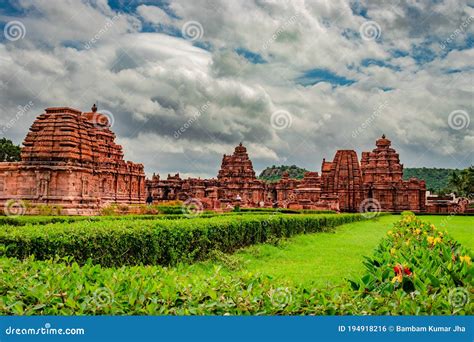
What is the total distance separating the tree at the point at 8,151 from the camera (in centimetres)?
6328

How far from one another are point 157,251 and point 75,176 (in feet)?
59.4

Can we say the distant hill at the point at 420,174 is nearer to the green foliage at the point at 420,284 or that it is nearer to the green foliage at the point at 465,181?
the green foliage at the point at 465,181

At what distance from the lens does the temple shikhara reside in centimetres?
2620

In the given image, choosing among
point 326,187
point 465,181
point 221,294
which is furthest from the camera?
point 465,181

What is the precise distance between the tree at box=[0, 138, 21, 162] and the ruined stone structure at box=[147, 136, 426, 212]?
60.3 feet

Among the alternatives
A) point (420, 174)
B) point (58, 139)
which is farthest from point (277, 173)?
point (58, 139)

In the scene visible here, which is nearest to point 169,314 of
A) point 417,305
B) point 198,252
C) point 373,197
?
point 417,305

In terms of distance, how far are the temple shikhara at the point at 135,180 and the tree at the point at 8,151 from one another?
59.8ft

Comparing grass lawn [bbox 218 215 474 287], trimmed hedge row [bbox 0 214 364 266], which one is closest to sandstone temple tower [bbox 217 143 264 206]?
grass lawn [bbox 218 215 474 287]

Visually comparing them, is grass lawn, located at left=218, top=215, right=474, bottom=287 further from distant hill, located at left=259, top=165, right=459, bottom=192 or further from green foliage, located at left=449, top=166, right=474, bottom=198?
distant hill, located at left=259, top=165, right=459, bottom=192

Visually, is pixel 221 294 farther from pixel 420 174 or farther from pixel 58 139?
pixel 420 174

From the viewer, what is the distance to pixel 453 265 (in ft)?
16.7

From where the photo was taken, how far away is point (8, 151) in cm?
6381

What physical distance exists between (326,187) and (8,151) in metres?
42.3
